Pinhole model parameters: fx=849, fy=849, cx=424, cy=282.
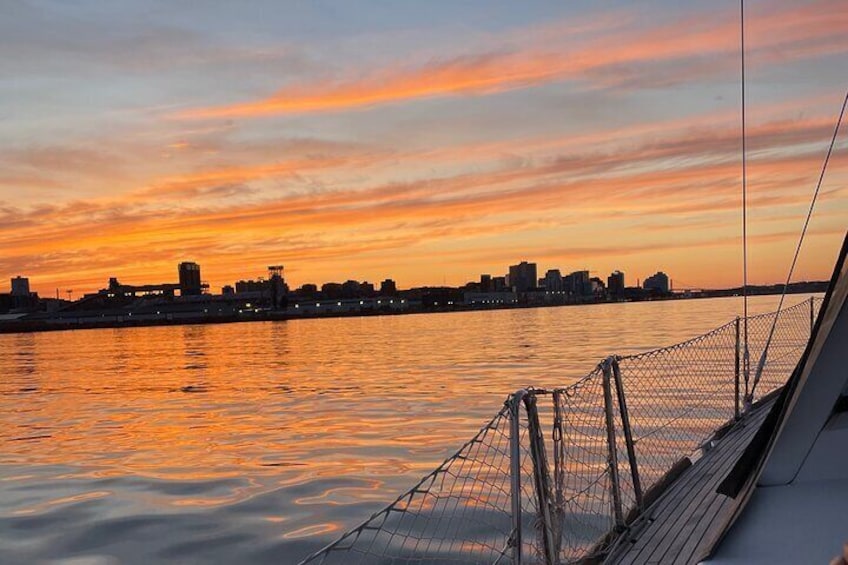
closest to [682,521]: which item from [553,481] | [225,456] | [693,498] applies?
[693,498]

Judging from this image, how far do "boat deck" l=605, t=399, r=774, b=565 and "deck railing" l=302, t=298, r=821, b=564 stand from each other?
0.14 m

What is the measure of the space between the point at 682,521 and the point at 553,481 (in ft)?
5.86

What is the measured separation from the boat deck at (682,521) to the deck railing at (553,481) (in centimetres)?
14

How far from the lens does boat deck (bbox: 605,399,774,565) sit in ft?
17.2

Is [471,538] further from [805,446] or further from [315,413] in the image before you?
[315,413]

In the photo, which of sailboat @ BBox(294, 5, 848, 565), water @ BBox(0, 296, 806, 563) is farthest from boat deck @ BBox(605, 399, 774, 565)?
water @ BBox(0, 296, 806, 563)

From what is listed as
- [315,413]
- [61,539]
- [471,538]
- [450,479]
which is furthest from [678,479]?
[315,413]

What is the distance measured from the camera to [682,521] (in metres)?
6.00

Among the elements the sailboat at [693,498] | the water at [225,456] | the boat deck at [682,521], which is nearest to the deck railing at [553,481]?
the sailboat at [693,498]

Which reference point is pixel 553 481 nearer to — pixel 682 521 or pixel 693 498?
pixel 693 498

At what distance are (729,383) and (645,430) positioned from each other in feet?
27.9

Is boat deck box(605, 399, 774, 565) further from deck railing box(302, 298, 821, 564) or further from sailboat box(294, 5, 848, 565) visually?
deck railing box(302, 298, 821, 564)

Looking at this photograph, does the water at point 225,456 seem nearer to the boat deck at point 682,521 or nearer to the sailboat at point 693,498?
the sailboat at point 693,498

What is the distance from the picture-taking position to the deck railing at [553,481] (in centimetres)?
490
